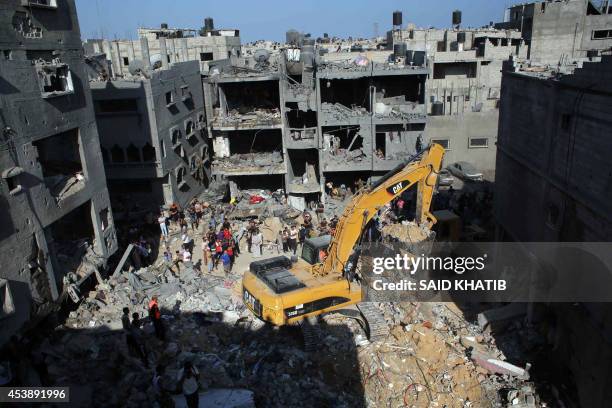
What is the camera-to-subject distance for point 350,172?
28281mm

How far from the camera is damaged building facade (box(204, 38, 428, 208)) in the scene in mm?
25812

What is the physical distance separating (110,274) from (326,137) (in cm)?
1353

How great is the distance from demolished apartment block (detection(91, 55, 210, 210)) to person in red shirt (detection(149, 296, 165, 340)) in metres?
12.2

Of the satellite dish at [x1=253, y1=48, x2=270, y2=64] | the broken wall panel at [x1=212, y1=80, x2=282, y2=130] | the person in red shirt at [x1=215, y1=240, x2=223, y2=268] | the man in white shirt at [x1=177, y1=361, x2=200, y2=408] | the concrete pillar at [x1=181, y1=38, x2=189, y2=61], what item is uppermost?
the concrete pillar at [x1=181, y1=38, x2=189, y2=61]

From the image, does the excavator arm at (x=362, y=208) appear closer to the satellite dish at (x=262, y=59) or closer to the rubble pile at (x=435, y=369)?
the rubble pile at (x=435, y=369)

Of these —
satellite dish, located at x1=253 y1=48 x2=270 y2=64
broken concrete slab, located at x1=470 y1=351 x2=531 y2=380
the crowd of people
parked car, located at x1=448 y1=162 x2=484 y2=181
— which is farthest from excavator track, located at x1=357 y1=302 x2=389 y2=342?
satellite dish, located at x1=253 y1=48 x2=270 y2=64

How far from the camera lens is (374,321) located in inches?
A: 608

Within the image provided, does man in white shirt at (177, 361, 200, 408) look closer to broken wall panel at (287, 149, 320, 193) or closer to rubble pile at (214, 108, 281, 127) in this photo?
broken wall panel at (287, 149, 320, 193)

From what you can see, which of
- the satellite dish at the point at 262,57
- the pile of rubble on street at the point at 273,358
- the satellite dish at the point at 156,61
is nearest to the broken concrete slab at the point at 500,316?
the pile of rubble on street at the point at 273,358

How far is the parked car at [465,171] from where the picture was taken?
3125 centimetres

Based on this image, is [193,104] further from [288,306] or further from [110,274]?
[288,306]

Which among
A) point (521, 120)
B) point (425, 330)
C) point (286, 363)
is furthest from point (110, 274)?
point (521, 120)

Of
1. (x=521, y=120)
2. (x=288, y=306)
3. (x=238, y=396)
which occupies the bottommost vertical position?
(x=238, y=396)

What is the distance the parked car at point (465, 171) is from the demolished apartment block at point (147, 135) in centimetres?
1743
